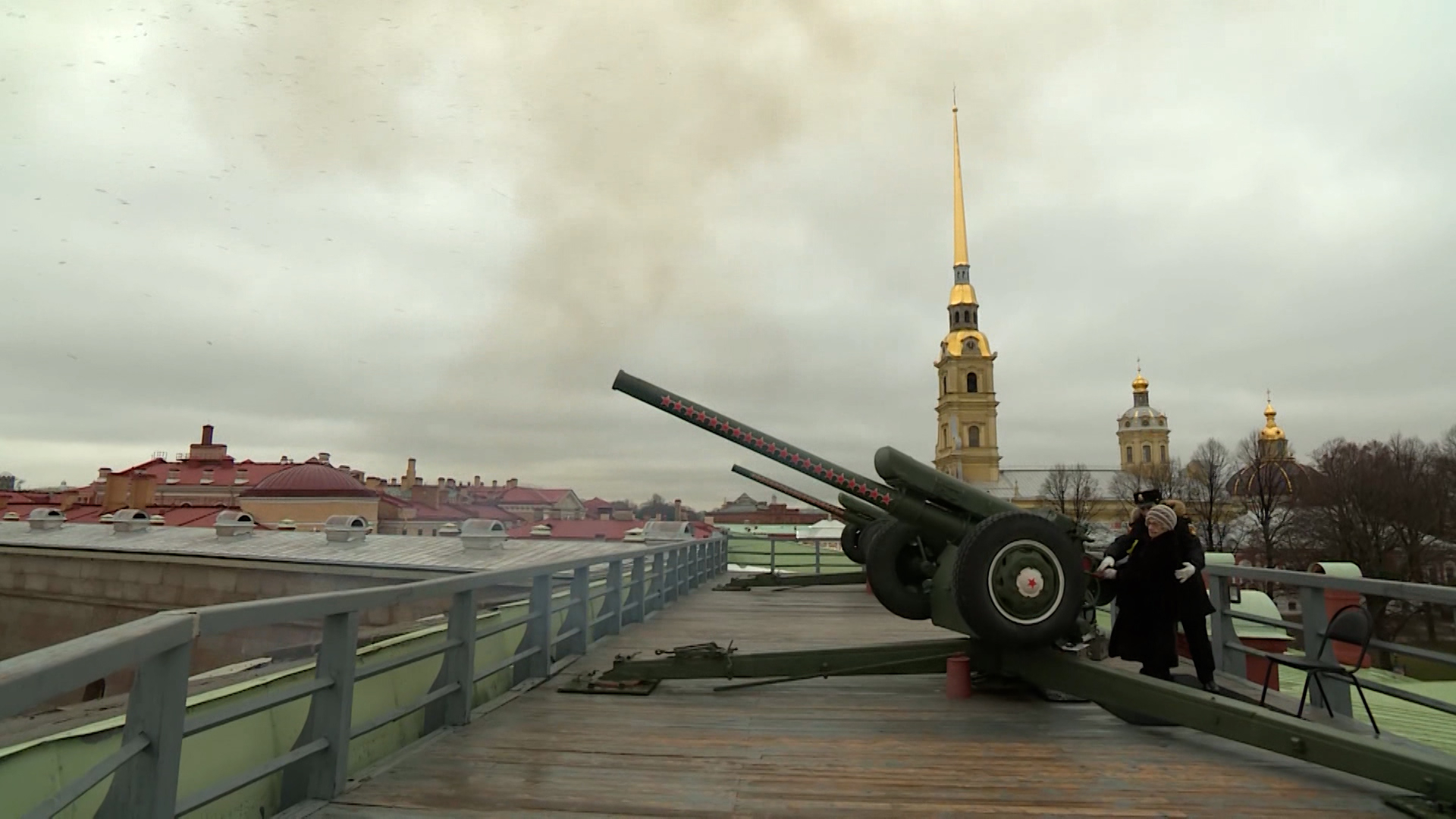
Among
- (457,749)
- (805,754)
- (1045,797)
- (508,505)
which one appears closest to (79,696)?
(457,749)

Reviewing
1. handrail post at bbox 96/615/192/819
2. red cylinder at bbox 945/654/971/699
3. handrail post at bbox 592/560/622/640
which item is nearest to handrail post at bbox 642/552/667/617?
handrail post at bbox 592/560/622/640

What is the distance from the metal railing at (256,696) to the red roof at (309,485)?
44.7 m

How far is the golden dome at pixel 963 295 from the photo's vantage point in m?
100

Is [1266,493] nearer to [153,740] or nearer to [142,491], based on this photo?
[153,740]

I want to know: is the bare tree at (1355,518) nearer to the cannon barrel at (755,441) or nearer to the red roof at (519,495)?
the cannon barrel at (755,441)

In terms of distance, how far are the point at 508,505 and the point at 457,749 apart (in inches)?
2629

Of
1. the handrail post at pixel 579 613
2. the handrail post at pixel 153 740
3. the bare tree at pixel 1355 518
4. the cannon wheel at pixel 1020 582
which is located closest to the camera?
the handrail post at pixel 153 740

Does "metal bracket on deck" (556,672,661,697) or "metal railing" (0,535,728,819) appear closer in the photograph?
"metal railing" (0,535,728,819)

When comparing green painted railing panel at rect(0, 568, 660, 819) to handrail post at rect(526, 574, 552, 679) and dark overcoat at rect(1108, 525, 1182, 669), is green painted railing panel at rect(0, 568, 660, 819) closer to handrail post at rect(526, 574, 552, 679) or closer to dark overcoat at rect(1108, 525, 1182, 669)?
handrail post at rect(526, 574, 552, 679)

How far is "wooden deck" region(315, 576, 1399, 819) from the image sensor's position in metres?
3.57

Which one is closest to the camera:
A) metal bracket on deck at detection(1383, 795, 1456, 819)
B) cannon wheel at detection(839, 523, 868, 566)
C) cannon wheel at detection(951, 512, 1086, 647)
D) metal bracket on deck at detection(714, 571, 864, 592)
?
metal bracket on deck at detection(1383, 795, 1456, 819)

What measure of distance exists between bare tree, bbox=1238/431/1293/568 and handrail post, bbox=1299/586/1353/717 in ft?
135

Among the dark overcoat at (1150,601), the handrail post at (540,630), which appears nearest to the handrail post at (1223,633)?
the dark overcoat at (1150,601)

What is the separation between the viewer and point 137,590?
22.7 metres
